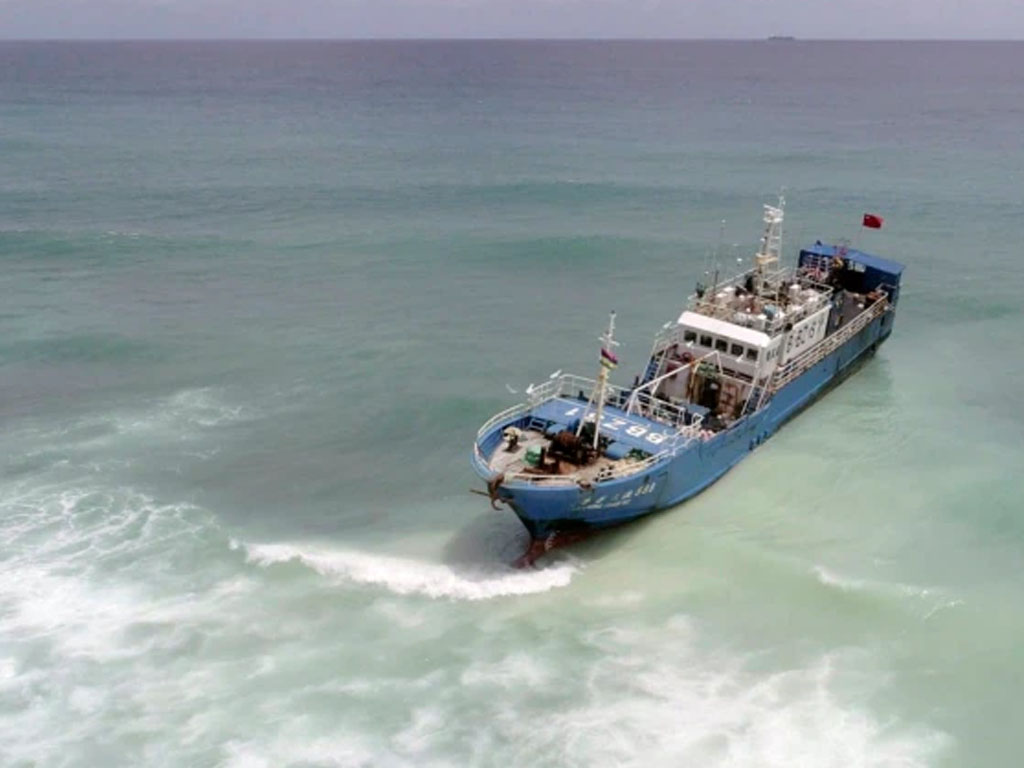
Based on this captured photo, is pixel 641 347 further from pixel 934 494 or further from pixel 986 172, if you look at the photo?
pixel 986 172

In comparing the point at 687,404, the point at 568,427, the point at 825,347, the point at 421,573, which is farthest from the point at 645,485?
the point at 825,347

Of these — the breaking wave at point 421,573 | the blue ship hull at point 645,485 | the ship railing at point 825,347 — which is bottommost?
the breaking wave at point 421,573

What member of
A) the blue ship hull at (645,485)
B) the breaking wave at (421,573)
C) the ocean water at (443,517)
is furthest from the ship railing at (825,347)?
the breaking wave at (421,573)

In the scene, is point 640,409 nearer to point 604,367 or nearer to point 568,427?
point 568,427

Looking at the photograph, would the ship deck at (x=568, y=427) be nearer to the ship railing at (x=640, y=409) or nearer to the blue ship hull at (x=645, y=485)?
the ship railing at (x=640, y=409)

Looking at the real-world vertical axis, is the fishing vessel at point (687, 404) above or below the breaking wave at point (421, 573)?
above

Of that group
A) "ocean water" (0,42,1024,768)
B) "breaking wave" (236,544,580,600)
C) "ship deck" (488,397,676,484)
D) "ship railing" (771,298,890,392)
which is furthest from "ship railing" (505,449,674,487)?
"ship railing" (771,298,890,392)

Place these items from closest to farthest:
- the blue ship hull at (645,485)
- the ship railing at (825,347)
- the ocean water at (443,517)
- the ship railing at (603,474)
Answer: the ocean water at (443,517) → the blue ship hull at (645,485) → the ship railing at (603,474) → the ship railing at (825,347)
